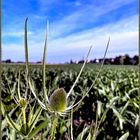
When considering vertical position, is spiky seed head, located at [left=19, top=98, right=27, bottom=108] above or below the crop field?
above

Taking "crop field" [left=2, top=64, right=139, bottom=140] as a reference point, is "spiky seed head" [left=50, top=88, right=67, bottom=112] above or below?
above

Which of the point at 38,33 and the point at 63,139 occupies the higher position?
the point at 38,33

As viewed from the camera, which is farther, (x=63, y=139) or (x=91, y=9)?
(x=63, y=139)

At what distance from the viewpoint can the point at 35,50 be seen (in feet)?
1.68

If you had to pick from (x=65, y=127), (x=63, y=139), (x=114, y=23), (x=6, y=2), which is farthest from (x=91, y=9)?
(x=63, y=139)

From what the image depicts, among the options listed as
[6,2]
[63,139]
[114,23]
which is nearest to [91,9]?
[114,23]

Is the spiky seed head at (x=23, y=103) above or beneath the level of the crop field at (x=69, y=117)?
above

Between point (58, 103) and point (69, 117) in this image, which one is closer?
point (58, 103)

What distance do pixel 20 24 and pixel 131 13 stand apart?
0.23 metres

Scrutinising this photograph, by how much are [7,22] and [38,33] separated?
9 cm

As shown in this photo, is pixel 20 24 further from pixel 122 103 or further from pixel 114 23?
pixel 122 103

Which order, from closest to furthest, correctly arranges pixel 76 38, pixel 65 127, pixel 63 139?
1. pixel 76 38
2. pixel 65 127
3. pixel 63 139

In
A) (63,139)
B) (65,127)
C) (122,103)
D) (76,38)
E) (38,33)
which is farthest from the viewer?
(122,103)

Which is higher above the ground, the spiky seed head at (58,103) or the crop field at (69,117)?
the spiky seed head at (58,103)
